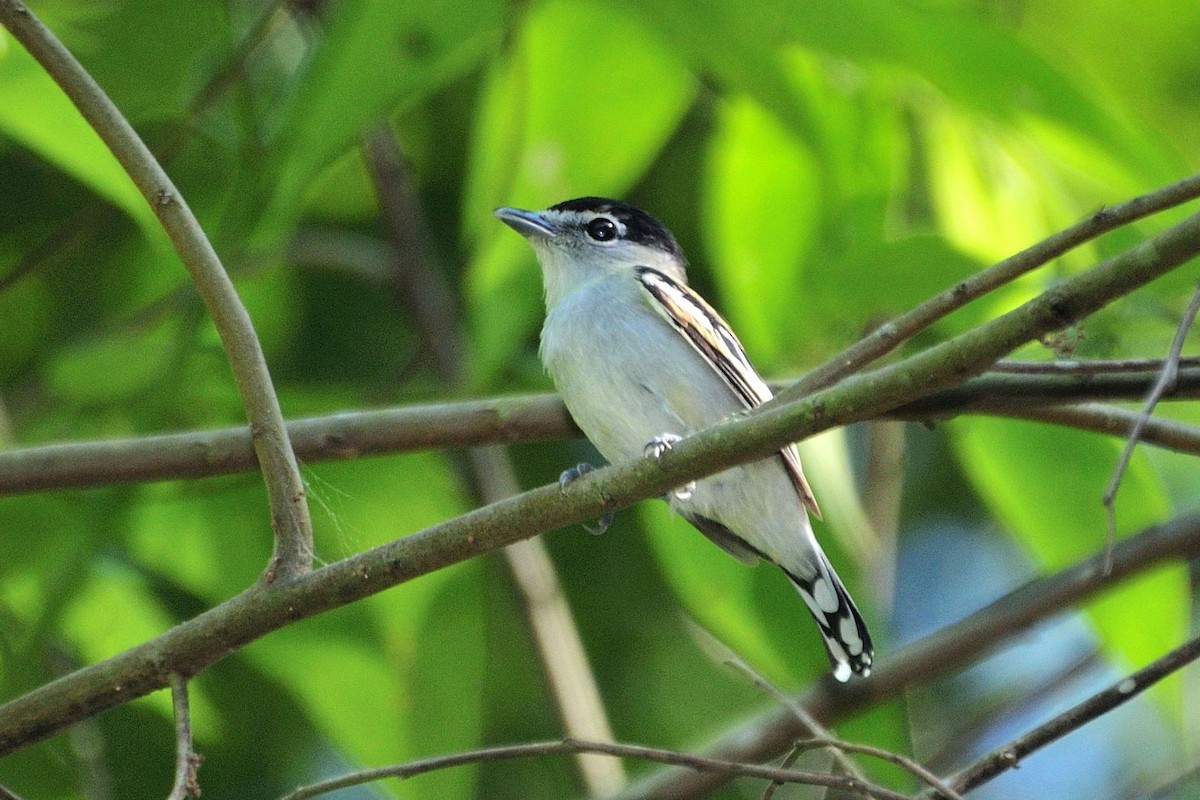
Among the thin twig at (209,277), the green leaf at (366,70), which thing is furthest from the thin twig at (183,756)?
the green leaf at (366,70)

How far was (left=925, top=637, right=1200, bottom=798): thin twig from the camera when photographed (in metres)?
2.34

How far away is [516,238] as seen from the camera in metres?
4.45

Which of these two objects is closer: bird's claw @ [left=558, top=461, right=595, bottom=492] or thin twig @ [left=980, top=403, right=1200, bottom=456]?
bird's claw @ [left=558, top=461, right=595, bottom=492]

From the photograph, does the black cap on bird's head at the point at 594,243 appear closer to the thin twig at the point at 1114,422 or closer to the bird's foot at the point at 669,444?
the bird's foot at the point at 669,444

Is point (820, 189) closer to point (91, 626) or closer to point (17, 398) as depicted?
point (91, 626)

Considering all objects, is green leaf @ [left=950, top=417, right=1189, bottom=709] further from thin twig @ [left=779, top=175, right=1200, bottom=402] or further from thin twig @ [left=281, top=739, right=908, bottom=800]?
thin twig @ [left=281, top=739, right=908, bottom=800]

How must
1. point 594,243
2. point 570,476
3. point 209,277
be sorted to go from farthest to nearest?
point 594,243, point 570,476, point 209,277

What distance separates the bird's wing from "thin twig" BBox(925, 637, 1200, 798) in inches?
64.5

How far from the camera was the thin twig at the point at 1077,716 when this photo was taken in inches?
92.1

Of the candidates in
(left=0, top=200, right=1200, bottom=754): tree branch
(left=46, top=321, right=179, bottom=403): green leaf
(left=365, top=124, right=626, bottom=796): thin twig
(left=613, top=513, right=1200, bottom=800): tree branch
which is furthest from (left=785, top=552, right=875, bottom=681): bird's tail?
(left=46, top=321, right=179, bottom=403): green leaf

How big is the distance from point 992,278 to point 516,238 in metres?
2.21

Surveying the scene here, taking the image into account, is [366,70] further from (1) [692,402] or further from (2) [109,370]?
(1) [692,402]

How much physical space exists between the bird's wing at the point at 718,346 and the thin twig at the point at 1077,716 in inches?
64.5

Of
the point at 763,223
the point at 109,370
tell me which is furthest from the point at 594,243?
the point at 109,370
